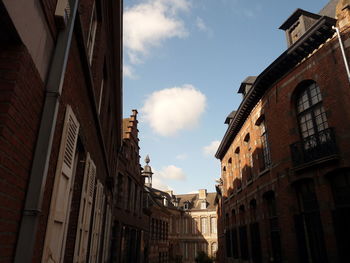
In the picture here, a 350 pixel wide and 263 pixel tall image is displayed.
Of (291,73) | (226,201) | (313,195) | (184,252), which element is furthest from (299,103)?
(184,252)

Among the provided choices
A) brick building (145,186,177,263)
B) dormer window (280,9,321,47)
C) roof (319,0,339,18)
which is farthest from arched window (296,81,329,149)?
brick building (145,186,177,263)

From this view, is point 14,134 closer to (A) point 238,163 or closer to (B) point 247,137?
(B) point 247,137

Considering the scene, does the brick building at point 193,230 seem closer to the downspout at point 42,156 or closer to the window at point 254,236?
the window at point 254,236

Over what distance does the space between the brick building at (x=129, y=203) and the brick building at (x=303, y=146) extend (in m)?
8.07

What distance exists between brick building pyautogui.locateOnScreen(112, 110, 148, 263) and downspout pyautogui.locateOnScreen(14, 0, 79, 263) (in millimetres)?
15077

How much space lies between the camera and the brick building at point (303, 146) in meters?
9.35

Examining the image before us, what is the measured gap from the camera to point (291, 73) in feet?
39.8

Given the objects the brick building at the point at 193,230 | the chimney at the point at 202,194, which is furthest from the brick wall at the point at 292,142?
the chimney at the point at 202,194

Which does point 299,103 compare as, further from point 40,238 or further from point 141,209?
point 141,209

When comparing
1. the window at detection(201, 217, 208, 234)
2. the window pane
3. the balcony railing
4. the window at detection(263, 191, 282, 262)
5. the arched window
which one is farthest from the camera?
the window at detection(201, 217, 208, 234)

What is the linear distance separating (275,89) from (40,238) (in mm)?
12218

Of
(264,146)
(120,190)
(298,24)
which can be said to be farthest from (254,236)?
(298,24)

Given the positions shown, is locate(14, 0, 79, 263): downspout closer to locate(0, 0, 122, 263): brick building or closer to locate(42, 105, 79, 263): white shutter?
locate(0, 0, 122, 263): brick building

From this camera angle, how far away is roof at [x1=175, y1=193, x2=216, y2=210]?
55.0m
